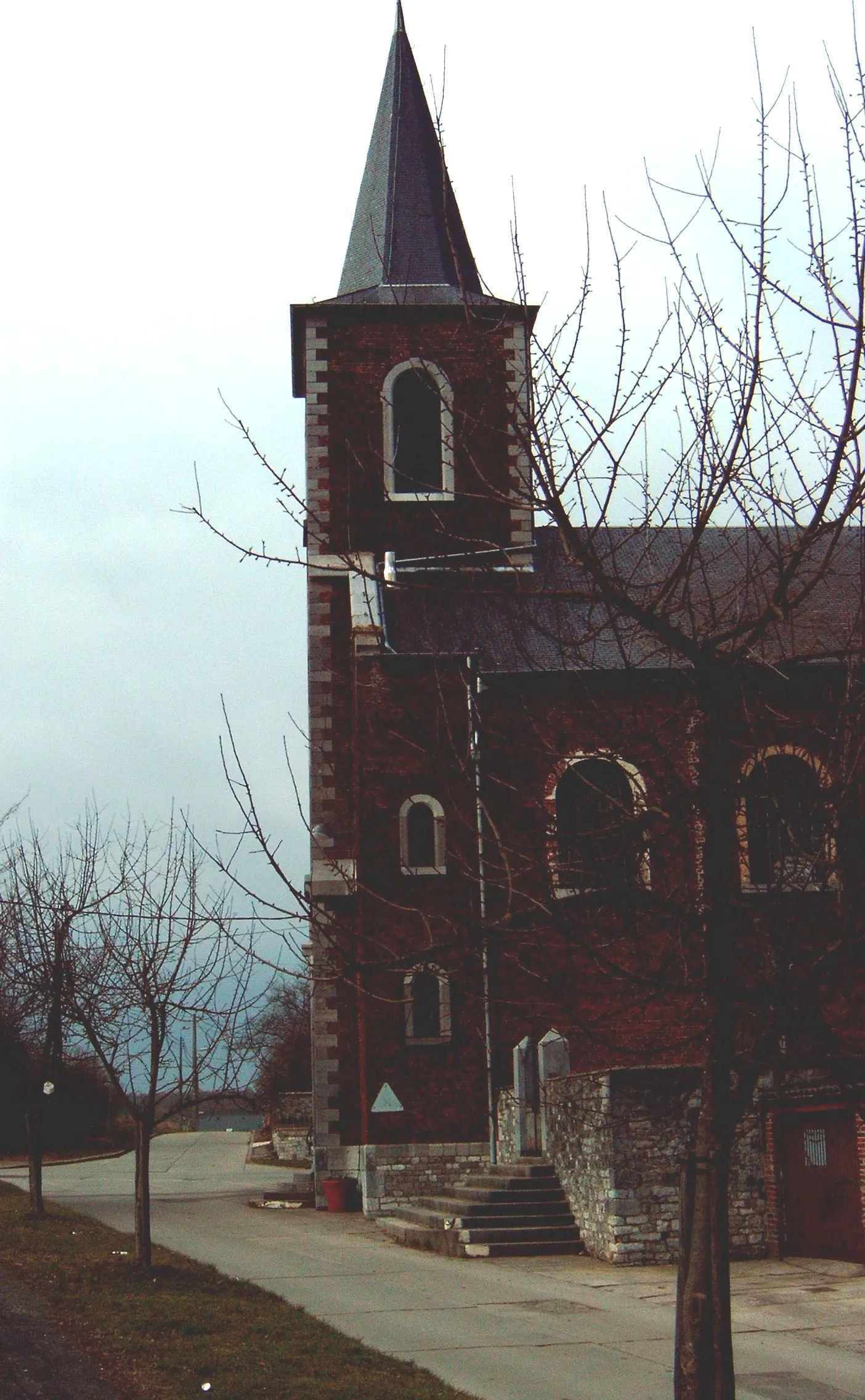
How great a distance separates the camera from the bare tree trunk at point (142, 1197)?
1358 centimetres

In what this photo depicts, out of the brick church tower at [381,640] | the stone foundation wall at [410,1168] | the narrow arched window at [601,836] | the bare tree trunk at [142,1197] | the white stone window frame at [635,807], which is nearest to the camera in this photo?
the narrow arched window at [601,836]

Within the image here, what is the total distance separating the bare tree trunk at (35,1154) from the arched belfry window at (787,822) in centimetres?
1464

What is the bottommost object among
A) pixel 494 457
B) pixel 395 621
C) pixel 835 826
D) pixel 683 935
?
pixel 683 935

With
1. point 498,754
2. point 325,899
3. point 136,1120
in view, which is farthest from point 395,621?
point 498,754

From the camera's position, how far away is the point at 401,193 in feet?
86.4

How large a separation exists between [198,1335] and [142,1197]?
3776mm

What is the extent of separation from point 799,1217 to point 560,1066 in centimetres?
522

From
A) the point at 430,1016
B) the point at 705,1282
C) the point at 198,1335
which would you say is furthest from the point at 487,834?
the point at 430,1016

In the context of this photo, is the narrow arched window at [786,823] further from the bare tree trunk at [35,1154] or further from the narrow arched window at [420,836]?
the narrow arched window at [420,836]

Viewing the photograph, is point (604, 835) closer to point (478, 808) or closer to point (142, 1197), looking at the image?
point (478, 808)

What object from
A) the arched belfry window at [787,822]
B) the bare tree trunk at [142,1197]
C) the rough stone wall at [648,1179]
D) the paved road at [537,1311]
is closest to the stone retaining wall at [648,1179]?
the rough stone wall at [648,1179]

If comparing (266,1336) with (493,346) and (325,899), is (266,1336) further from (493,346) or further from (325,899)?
(325,899)

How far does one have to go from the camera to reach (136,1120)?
1448cm

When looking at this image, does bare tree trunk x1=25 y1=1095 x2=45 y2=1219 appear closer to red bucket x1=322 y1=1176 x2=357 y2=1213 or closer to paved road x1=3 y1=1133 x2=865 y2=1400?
paved road x1=3 y1=1133 x2=865 y2=1400
